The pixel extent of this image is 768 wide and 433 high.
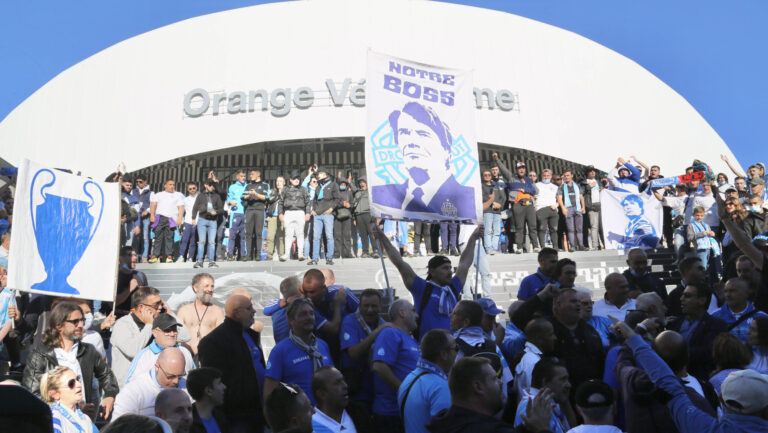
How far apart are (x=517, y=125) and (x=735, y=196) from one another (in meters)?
16.6

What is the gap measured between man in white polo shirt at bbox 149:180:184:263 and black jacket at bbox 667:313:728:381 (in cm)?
1045

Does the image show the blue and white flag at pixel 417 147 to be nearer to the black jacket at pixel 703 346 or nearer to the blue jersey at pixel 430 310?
the blue jersey at pixel 430 310

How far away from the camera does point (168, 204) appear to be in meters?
14.1

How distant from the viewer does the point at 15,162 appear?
1155 inches

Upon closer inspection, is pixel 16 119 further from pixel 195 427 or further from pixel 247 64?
pixel 195 427

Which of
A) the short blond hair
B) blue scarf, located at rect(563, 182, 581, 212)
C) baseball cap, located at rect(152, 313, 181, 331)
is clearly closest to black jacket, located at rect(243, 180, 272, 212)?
blue scarf, located at rect(563, 182, 581, 212)

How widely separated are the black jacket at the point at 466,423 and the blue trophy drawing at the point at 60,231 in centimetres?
474

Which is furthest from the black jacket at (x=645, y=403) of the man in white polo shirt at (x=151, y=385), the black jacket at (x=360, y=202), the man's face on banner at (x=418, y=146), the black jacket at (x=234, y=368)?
the black jacket at (x=360, y=202)

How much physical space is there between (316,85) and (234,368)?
2238cm

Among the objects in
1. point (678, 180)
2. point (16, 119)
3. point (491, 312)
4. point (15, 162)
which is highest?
point (16, 119)

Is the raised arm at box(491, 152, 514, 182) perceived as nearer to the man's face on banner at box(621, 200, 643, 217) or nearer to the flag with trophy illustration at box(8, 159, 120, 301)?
the man's face on banner at box(621, 200, 643, 217)

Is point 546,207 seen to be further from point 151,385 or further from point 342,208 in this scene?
point 151,385

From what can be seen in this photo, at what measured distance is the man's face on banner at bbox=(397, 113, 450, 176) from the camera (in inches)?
286

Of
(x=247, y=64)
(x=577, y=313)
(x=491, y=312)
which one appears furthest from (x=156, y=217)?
(x=247, y=64)
